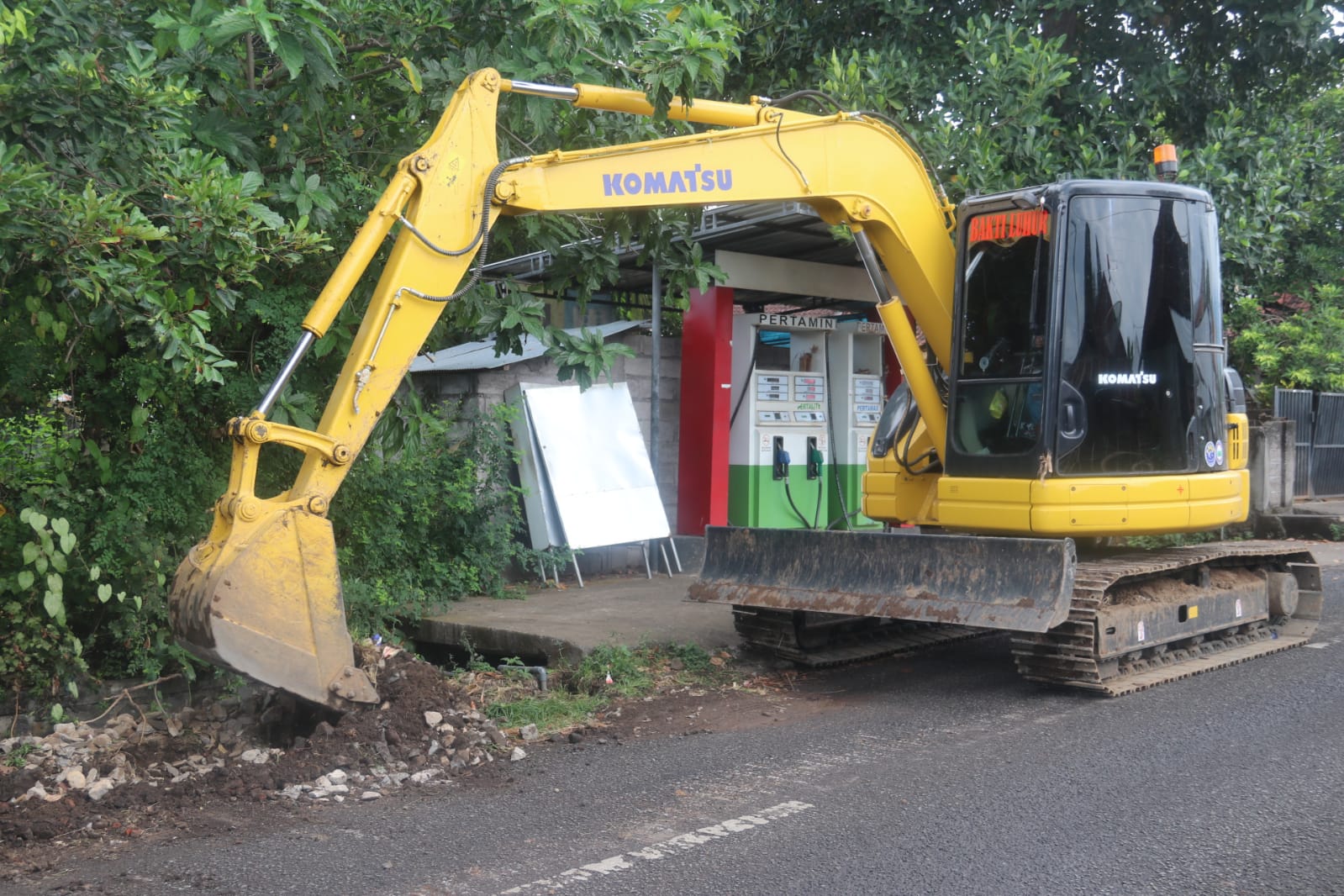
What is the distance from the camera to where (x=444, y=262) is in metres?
5.89

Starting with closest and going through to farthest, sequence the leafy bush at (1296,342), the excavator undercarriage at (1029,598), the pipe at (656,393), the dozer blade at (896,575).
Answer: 1. the dozer blade at (896,575)
2. the excavator undercarriage at (1029,598)
3. the pipe at (656,393)
4. the leafy bush at (1296,342)

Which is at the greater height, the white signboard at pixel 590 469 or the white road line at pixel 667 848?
the white signboard at pixel 590 469

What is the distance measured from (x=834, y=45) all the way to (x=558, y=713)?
947 cm

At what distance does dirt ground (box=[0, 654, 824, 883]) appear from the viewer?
4.96m

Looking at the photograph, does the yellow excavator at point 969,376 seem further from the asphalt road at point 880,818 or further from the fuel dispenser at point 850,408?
the fuel dispenser at point 850,408

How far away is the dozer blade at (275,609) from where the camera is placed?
16.5ft

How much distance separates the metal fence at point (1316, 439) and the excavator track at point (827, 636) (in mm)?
11448

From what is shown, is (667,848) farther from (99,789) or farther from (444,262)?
(444,262)

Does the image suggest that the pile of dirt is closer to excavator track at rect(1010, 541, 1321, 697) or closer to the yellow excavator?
the yellow excavator

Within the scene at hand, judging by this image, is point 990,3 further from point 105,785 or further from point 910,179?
point 105,785

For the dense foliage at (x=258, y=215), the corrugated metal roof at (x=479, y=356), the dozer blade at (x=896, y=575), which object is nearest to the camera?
the dense foliage at (x=258, y=215)

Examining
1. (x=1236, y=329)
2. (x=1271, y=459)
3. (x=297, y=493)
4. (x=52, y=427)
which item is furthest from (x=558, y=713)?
(x=1236, y=329)

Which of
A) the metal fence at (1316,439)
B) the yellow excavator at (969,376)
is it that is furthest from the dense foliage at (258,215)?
the metal fence at (1316,439)

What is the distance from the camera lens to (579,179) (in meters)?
6.27
